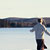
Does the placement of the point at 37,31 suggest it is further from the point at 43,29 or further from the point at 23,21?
the point at 23,21

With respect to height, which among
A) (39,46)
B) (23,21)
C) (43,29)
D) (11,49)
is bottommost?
(23,21)

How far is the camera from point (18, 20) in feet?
283

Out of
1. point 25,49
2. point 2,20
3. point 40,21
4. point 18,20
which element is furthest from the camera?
point 18,20

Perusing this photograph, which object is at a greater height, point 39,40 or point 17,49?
point 39,40

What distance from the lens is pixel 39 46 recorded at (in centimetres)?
977

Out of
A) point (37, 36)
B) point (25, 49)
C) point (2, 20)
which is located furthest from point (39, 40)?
point (2, 20)

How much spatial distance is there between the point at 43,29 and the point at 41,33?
17cm

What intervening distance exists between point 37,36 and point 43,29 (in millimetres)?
357

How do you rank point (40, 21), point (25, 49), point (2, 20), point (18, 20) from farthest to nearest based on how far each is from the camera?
point (18, 20)
point (2, 20)
point (25, 49)
point (40, 21)

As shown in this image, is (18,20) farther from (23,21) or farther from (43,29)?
(43,29)

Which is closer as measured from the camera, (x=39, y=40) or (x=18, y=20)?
(x=39, y=40)

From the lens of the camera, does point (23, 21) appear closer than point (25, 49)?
No

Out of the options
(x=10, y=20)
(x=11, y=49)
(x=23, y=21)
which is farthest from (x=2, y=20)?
(x=11, y=49)

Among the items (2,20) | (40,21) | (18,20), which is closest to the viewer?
(40,21)
